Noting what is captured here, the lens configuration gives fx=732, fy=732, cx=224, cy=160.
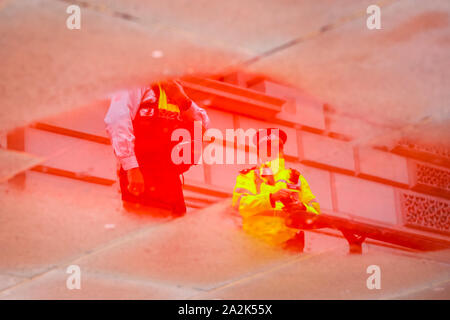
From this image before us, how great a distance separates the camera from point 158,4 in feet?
11.6

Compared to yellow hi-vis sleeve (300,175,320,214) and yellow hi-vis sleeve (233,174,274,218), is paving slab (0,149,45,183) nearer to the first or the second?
yellow hi-vis sleeve (233,174,274,218)

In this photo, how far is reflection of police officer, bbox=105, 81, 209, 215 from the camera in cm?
420

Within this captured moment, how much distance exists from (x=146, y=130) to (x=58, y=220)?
1.11 m

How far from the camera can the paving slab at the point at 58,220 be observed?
4.65 meters

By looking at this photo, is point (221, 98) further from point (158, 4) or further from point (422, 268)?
point (422, 268)

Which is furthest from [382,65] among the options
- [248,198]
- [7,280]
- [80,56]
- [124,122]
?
[7,280]

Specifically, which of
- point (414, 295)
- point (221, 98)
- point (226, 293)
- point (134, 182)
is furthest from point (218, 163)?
point (414, 295)

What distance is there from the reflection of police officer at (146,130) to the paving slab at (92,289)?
148 cm

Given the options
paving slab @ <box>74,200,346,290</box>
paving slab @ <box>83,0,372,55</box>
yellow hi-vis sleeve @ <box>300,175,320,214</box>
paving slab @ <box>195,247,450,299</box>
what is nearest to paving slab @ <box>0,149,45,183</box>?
paving slab @ <box>74,200,346,290</box>

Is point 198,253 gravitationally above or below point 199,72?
below

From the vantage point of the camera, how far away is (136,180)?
4.25m

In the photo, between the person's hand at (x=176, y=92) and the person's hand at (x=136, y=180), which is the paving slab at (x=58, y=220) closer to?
the person's hand at (x=136, y=180)

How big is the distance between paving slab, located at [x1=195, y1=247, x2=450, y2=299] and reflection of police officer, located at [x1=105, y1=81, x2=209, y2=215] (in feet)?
5.32

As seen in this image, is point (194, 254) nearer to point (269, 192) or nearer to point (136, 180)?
point (269, 192)
